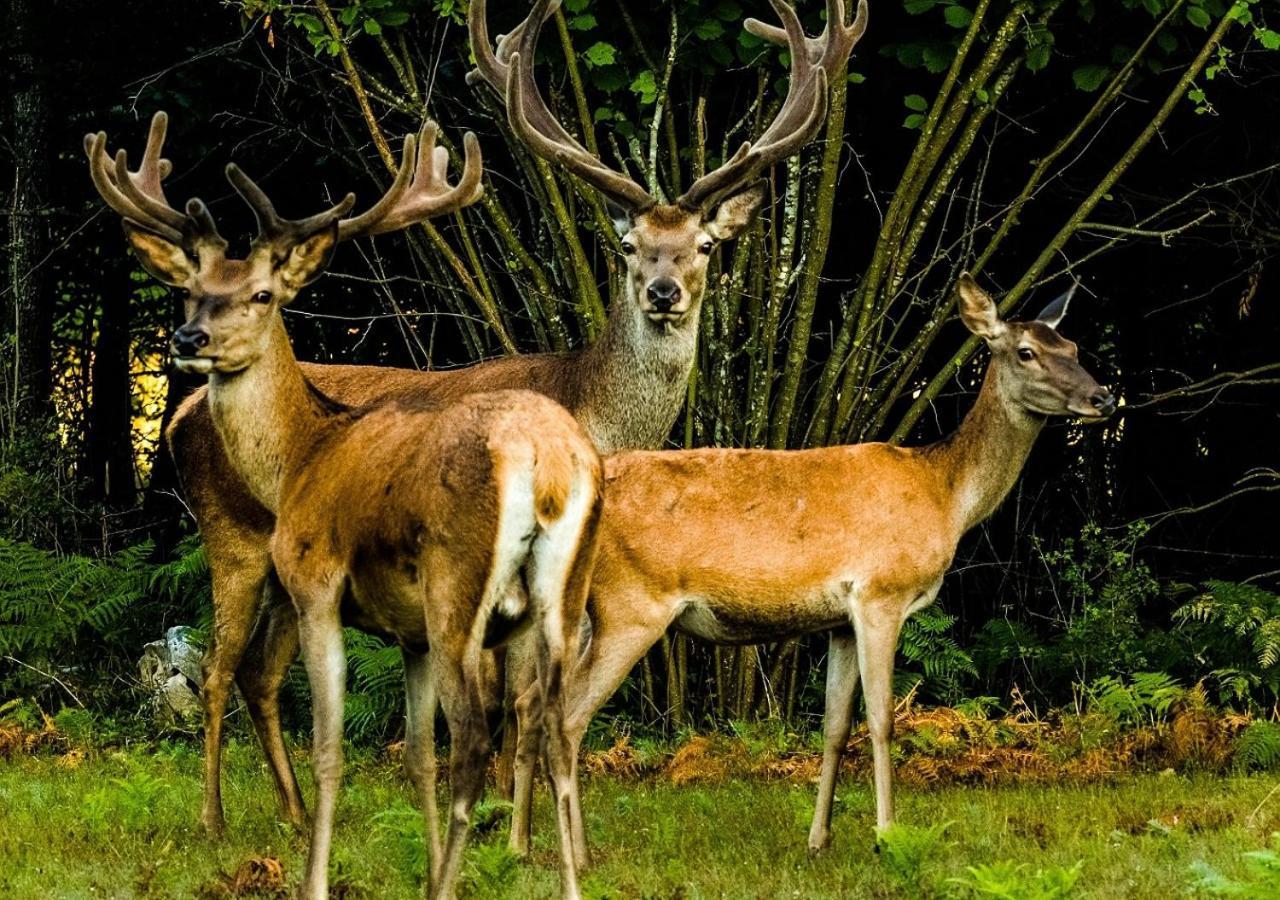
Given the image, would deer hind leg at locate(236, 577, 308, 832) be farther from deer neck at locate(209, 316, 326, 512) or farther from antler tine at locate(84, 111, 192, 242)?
antler tine at locate(84, 111, 192, 242)

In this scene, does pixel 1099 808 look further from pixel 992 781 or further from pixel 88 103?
pixel 88 103

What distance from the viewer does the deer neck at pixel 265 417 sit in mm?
5898

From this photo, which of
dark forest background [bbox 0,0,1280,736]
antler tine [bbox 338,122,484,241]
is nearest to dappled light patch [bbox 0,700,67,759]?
dark forest background [bbox 0,0,1280,736]

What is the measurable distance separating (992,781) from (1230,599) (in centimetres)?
172

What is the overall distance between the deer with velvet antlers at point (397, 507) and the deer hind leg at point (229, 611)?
4.07 ft

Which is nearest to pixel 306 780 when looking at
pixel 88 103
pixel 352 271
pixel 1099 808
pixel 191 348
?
pixel 191 348

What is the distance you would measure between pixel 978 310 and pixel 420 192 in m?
2.18

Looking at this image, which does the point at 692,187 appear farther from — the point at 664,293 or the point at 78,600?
the point at 78,600

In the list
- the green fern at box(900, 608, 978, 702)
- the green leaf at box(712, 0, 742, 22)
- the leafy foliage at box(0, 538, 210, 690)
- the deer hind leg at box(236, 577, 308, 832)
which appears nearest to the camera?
the deer hind leg at box(236, 577, 308, 832)

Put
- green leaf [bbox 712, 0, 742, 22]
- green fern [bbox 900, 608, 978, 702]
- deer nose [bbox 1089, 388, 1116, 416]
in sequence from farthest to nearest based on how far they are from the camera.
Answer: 1. green fern [bbox 900, 608, 978, 702]
2. green leaf [bbox 712, 0, 742, 22]
3. deer nose [bbox 1089, 388, 1116, 416]

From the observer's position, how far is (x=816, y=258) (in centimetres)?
839

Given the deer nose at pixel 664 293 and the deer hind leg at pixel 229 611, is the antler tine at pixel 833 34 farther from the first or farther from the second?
the deer hind leg at pixel 229 611

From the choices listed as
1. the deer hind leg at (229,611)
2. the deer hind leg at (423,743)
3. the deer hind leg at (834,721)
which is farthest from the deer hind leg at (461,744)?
the deer hind leg at (229,611)

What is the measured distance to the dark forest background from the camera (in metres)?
8.34
